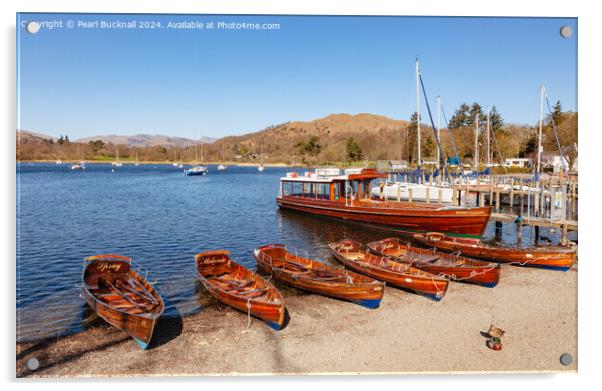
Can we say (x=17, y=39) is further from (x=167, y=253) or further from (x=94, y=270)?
(x=167, y=253)

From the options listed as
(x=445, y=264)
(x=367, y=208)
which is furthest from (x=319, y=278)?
(x=367, y=208)

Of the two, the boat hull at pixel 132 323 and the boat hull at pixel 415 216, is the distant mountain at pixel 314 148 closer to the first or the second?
the boat hull at pixel 415 216

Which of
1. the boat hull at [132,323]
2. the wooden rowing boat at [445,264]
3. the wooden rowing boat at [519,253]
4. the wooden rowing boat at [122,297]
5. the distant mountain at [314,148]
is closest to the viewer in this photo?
the boat hull at [132,323]

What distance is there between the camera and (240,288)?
48.3 ft

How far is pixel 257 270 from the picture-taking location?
64.4 feet

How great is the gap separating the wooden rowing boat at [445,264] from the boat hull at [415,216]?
277 inches

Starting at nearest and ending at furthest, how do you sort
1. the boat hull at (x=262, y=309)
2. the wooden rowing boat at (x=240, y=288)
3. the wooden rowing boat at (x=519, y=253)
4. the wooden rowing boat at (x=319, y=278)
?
the boat hull at (x=262, y=309) → the wooden rowing boat at (x=240, y=288) → the wooden rowing boat at (x=319, y=278) → the wooden rowing boat at (x=519, y=253)

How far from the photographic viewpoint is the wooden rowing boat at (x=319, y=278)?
13.8 meters

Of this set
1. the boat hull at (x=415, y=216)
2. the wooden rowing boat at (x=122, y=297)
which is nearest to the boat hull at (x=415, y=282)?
the wooden rowing boat at (x=122, y=297)

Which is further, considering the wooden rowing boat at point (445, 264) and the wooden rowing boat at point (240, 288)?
the wooden rowing boat at point (445, 264)

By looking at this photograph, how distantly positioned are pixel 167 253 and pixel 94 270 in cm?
736

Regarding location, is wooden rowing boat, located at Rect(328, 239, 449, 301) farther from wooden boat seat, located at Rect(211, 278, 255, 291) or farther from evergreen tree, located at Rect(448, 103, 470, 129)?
evergreen tree, located at Rect(448, 103, 470, 129)

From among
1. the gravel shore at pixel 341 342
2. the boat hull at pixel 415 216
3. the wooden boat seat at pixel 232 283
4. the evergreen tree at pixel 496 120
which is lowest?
the gravel shore at pixel 341 342
